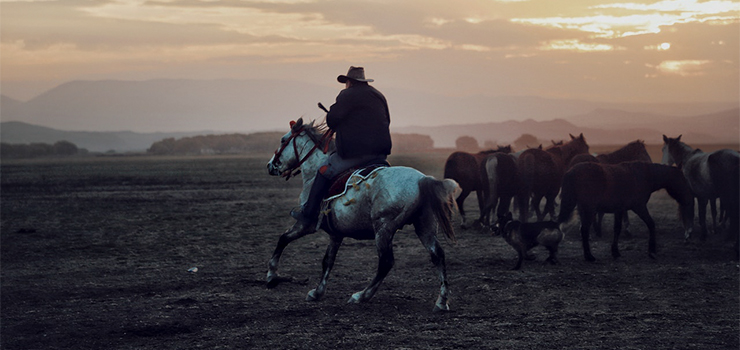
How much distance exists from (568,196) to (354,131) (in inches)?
195

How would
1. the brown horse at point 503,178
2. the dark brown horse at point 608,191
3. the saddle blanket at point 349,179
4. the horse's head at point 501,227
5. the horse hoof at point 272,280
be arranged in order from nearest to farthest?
1. the saddle blanket at point 349,179
2. the horse hoof at point 272,280
3. the horse's head at point 501,227
4. the dark brown horse at point 608,191
5. the brown horse at point 503,178

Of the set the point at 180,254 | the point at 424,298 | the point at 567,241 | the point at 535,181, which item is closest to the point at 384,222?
the point at 424,298

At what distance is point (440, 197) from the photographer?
743 cm

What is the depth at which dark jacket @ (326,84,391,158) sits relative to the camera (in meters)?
7.81

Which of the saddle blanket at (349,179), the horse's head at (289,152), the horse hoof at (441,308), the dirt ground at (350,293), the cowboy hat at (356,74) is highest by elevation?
the cowboy hat at (356,74)

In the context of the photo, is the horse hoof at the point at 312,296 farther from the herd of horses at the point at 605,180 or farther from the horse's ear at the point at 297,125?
the herd of horses at the point at 605,180

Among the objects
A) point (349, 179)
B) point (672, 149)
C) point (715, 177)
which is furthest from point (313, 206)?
point (672, 149)

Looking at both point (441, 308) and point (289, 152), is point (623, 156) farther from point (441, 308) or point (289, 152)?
point (289, 152)

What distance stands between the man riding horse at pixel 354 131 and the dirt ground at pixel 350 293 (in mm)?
1472

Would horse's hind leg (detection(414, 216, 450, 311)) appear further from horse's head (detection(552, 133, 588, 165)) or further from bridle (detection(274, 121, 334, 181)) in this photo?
horse's head (detection(552, 133, 588, 165))

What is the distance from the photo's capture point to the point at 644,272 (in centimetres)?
988

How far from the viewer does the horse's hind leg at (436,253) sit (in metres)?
7.45

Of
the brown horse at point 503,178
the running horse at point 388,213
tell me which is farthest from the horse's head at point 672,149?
the running horse at point 388,213

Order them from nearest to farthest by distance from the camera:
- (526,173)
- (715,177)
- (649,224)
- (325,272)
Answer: (325,272) → (649,224) → (715,177) → (526,173)
